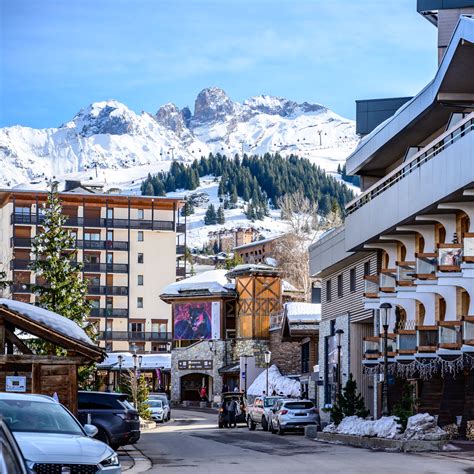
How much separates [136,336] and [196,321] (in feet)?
111

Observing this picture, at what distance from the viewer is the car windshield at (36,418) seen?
15969 millimetres

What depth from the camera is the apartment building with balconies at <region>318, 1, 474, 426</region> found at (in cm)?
3922

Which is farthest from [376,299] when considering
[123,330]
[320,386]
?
[123,330]

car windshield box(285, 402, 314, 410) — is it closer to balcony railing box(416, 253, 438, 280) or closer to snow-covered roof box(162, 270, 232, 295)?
balcony railing box(416, 253, 438, 280)

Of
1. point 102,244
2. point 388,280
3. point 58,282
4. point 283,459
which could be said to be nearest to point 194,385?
point 102,244

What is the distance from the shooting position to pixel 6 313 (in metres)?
25.0

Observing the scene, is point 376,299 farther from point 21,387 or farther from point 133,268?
point 133,268

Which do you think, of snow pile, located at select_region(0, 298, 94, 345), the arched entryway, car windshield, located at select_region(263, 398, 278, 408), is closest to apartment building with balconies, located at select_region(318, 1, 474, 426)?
car windshield, located at select_region(263, 398, 278, 408)

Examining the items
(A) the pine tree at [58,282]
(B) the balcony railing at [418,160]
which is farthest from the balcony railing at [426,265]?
(A) the pine tree at [58,282]

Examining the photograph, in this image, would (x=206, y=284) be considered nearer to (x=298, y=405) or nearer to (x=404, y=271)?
(x=298, y=405)

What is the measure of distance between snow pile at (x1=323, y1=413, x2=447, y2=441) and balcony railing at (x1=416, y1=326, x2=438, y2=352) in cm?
334

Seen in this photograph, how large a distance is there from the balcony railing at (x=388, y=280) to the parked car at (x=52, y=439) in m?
30.4

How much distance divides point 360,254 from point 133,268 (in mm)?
81017

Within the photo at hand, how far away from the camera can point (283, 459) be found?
92.6 feet
